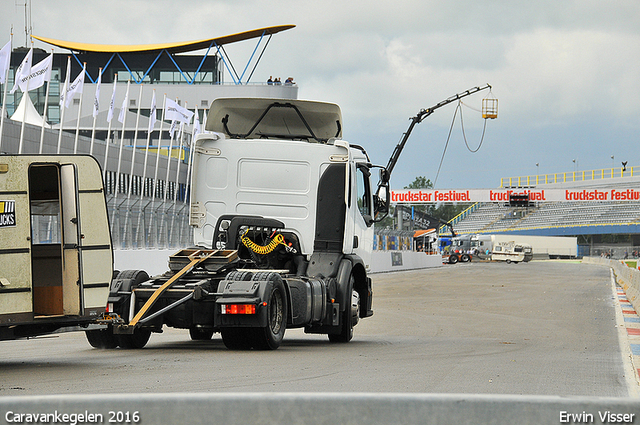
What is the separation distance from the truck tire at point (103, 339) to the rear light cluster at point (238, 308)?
Result: 1.92 m

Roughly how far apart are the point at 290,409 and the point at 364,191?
10048mm

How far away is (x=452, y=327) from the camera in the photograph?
1512 centimetres

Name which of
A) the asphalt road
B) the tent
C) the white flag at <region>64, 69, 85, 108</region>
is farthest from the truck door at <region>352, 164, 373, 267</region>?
the tent

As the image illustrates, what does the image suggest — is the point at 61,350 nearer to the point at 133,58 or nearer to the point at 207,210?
the point at 207,210

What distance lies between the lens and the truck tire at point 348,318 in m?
11.8

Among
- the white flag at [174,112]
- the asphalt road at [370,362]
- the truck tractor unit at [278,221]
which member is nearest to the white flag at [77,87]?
the white flag at [174,112]

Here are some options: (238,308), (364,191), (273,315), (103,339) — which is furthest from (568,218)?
(238,308)

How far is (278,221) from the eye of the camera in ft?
38.7

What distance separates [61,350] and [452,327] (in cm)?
721

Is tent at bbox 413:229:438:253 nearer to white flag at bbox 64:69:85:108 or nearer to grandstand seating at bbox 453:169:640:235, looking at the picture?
grandstand seating at bbox 453:169:640:235

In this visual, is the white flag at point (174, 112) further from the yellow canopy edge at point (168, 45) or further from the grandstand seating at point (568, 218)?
the grandstand seating at point (568, 218)

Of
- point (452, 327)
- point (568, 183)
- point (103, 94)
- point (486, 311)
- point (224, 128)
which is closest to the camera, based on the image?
point (224, 128)

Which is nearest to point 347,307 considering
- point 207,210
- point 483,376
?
point 207,210

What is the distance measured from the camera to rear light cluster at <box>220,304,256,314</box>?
381 inches
